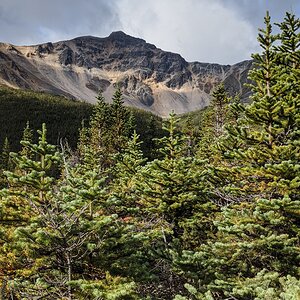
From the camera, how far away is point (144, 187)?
15734 millimetres

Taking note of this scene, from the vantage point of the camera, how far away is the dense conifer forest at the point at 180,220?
28.3ft

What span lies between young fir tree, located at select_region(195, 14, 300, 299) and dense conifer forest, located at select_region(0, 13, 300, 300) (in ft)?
0.13

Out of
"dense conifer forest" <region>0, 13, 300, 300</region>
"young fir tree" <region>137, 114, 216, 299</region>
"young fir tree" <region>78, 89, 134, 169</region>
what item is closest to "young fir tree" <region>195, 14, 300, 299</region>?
"dense conifer forest" <region>0, 13, 300, 300</region>

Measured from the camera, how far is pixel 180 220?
49.5 ft

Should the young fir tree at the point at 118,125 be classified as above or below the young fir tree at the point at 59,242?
above

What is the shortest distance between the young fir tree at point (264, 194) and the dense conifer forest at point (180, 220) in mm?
41

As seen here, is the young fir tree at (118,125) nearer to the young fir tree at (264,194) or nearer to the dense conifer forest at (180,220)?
the dense conifer forest at (180,220)

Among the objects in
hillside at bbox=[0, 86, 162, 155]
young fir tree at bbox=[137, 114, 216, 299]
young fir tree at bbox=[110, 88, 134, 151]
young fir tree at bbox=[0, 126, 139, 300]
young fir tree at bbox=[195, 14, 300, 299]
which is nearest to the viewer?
young fir tree at bbox=[0, 126, 139, 300]

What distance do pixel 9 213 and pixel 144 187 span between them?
7.68 m

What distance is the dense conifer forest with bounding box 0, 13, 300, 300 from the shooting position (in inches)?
339

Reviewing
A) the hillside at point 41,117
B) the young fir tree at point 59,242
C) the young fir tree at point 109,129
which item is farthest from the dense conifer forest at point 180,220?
the hillside at point 41,117

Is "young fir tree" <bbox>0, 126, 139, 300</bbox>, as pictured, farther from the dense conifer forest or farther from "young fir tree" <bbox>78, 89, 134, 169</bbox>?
"young fir tree" <bbox>78, 89, 134, 169</bbox>

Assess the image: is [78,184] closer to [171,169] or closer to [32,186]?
[32,186]

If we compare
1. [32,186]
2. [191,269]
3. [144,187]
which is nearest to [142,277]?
[191,269]
